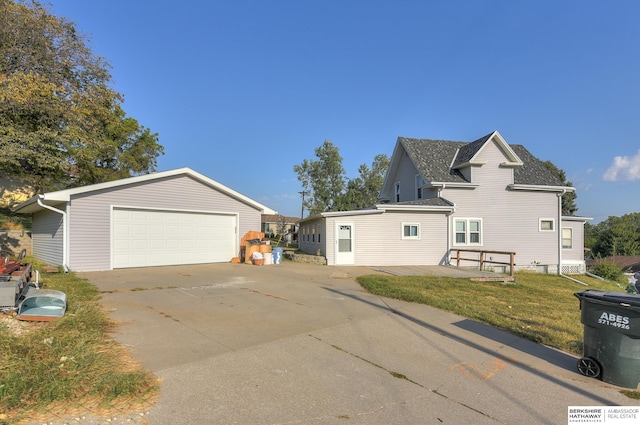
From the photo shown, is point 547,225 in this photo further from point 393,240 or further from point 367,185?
point 367,185

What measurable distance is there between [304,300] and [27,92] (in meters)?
11.5

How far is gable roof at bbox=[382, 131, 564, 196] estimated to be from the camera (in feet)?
63.7

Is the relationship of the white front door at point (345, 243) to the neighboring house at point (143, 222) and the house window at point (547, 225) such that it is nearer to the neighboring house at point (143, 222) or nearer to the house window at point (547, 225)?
the neighboring house at point (143, 222)

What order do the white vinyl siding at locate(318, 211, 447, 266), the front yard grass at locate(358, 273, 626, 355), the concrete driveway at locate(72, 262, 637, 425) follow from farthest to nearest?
the white vinyl siding at locate(318, 211, 447, 266), the front yard grass at locate(358, 273, 626, 355), the concrete driveway at locate(72, 262, 637, 425)

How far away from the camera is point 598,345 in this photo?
14.0 ft

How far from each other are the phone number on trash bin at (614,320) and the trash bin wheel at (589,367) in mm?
498

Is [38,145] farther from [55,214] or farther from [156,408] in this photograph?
[156,408]

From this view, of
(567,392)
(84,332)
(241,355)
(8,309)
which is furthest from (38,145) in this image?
(567,392)

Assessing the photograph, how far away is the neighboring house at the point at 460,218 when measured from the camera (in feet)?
56.4

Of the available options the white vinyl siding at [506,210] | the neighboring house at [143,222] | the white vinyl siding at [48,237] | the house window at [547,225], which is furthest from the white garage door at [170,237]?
the house window at [547,225]

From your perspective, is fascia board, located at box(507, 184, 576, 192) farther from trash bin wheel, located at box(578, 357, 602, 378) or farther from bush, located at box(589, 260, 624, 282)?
trash bin wheel, located at box(578, 357, 602, 378)

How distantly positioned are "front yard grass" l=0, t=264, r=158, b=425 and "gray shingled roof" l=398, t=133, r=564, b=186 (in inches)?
679

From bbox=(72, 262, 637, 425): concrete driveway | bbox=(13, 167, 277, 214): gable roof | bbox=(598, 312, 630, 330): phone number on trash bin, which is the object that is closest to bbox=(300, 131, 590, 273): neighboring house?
bbox=(13, 167, 277, 214): gable roof

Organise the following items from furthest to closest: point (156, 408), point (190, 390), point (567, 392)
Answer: point (567, 392) < point (190, 390) < point (156, 408)
